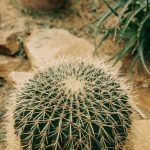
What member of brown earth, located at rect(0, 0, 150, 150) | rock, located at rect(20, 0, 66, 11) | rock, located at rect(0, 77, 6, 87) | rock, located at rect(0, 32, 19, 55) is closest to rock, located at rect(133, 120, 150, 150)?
brown earth, located at rect(0, 0, 150, 150)

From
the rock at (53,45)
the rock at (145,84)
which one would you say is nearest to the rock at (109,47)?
the rock at (53,45)

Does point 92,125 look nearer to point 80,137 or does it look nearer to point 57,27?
point 80,137

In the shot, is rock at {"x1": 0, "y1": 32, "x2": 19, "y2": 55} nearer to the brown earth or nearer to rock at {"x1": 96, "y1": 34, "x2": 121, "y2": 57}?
the brown earth

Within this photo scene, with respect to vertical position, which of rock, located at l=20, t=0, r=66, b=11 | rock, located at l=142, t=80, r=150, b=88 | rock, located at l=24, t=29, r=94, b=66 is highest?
rock, located at l=20, t=0, r=66, b=11

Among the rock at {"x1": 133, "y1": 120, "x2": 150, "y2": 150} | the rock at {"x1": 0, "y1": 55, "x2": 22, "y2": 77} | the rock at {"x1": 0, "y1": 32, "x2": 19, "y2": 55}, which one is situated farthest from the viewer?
the rock at {"x1": 0, "y1": 32, "x2": 19, "y2": 55}

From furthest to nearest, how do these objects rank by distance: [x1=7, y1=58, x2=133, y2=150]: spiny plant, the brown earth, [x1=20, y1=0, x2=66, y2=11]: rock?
[x1=20, y1=0, x2=66, y2=11]: rock
the brown earth
[x1=7, y1=58, x2=133, y2=150]: spiny plant

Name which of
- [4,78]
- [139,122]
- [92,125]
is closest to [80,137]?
[92,125]
